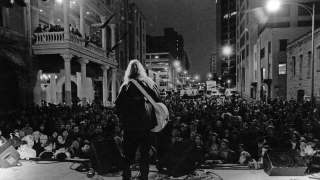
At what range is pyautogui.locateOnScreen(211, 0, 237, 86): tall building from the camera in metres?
99.1

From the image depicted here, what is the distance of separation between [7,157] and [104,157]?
2242 mm

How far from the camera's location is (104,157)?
4.64 metres

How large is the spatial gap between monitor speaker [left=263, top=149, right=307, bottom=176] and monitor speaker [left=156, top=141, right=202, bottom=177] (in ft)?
4.35

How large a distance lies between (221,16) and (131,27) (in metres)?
71.4

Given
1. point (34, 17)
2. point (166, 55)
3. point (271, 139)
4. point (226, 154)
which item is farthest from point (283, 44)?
point (166, 55)

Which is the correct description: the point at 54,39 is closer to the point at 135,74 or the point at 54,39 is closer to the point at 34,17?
the point at 34,17

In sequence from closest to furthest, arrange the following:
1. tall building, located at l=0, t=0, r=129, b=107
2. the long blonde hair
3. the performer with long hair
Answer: the performer with long hair < the long blonde hair < tall building, located at l=0, t=0, r=129, b=107

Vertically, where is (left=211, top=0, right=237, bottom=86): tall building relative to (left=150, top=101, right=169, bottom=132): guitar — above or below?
above

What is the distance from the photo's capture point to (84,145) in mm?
7230

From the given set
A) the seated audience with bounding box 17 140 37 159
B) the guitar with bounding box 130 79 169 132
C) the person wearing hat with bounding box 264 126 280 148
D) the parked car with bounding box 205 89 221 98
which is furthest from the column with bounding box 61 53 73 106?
the parked car with bounding box 205 89 221 98

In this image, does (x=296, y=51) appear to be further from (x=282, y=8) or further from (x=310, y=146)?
(x=310, y=146)

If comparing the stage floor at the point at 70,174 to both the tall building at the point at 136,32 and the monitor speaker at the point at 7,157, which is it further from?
the tall building at the point at 136,32

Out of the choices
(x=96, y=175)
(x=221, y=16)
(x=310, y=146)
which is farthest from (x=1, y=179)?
(x=221, y=16)

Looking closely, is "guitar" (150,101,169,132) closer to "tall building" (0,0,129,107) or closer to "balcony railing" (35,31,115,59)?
"tall building" (0,0,129,107)
